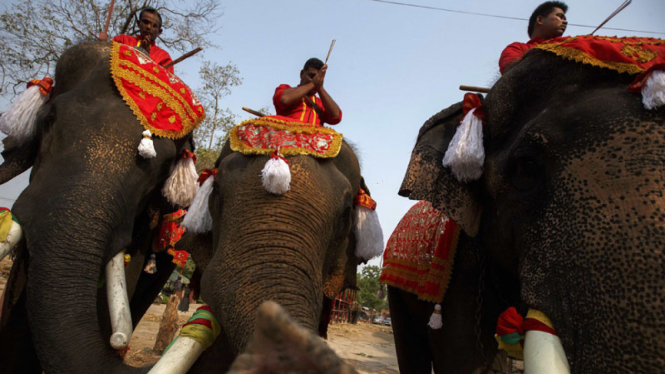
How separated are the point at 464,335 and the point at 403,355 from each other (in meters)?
1.89

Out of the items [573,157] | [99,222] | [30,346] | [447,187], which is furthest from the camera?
[30,346]

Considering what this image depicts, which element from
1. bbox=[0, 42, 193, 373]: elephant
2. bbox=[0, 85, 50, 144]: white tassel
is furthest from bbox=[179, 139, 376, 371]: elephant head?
bbox=[0, 85, 50, 144]: white tassel

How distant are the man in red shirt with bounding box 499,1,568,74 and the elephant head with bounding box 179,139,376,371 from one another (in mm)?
1488

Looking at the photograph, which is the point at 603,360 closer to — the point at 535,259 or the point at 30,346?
the point at 535,259

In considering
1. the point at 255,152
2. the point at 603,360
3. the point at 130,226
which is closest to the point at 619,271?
the point at 603,360

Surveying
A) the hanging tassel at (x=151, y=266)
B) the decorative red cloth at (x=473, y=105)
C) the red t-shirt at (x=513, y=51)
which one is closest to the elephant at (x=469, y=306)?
the decorative red cloth at (x=473, y=105)

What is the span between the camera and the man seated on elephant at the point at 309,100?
3.51 meters

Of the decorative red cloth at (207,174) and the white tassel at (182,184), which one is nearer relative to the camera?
the decorative red cloth at (207,174)

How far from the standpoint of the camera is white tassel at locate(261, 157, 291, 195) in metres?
2.47

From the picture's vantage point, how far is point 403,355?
479 cm

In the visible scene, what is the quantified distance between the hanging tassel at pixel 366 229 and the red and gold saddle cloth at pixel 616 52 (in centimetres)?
172

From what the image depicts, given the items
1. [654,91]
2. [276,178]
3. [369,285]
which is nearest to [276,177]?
[276,178]

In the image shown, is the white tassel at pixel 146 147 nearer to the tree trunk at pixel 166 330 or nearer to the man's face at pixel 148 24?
the man's face at pixel 148 24

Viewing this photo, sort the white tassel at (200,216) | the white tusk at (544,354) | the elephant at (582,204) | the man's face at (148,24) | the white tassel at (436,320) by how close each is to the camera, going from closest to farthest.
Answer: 1. the elephant at (582,204)
2. the white tusk at (544,354)
3. the white tassel at (200,216)
4. the white tassel at (436,320)
5. the man's face at (148,24)
